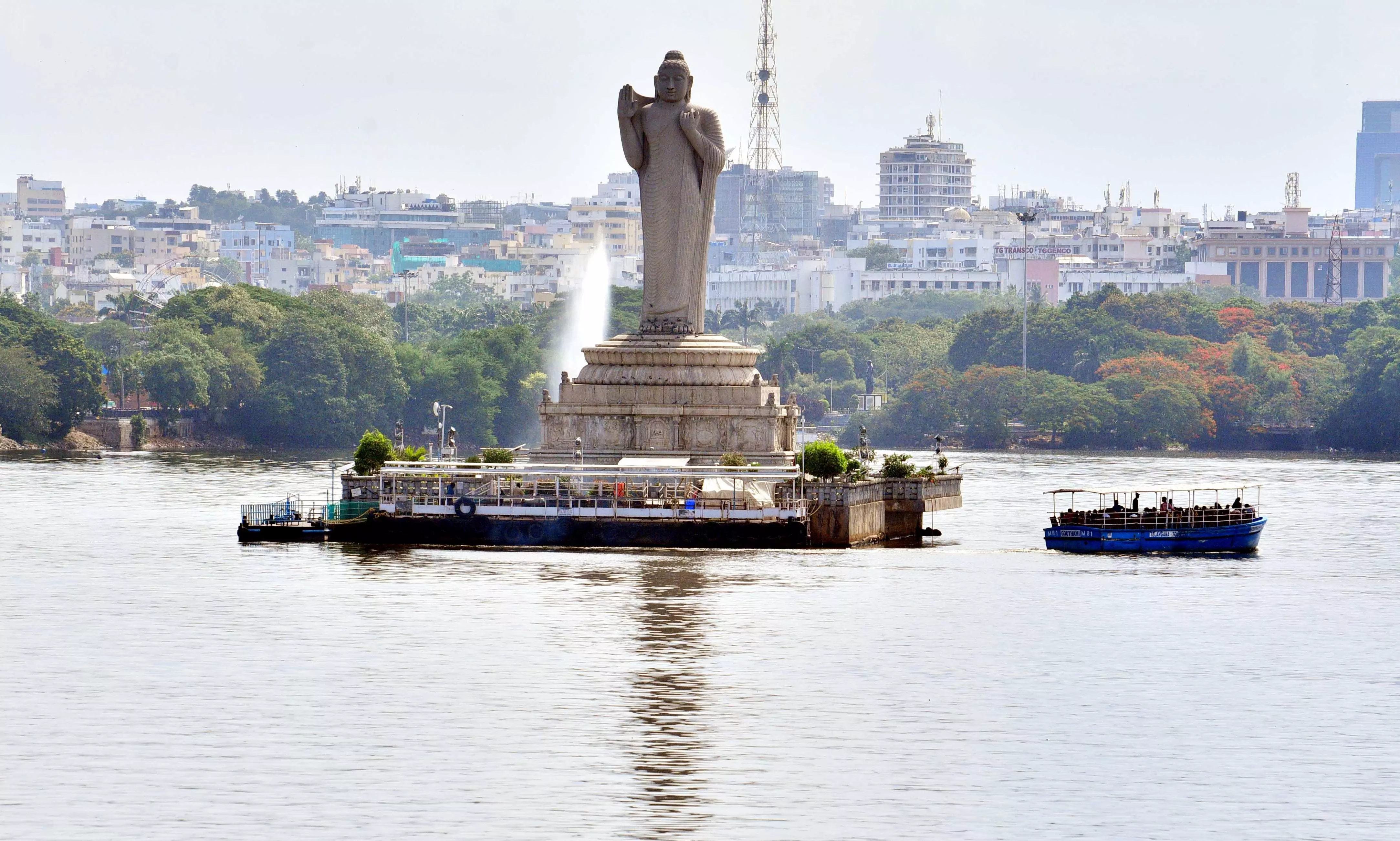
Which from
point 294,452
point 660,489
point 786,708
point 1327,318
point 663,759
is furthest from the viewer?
point 1327,318

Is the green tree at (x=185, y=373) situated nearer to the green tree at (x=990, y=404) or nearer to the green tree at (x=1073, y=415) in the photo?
the green tree at (x=990, y=404)

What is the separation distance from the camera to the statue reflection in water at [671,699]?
35812mm

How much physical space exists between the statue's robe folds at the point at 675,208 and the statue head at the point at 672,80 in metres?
0.30

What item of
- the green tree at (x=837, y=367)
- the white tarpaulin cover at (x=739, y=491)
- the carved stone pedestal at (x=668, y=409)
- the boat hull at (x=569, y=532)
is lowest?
the boat hull at (x=569, y=532)

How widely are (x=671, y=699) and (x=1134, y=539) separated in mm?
26113

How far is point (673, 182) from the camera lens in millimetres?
72500

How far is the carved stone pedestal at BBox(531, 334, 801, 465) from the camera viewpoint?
228 ft

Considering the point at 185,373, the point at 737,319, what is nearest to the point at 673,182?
the point at 185,373

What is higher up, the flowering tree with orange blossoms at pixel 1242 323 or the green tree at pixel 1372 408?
the flowering tree with orange blossoms at pixel 1242 323

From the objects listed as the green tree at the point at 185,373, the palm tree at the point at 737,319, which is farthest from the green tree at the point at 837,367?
the green tree at the point at 185,373

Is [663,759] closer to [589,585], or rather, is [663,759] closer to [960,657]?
[960,657]

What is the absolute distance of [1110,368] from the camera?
143 m

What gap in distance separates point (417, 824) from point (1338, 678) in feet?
62.0

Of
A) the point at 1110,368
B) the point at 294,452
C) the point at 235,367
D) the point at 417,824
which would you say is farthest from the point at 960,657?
the point at 1110,368
